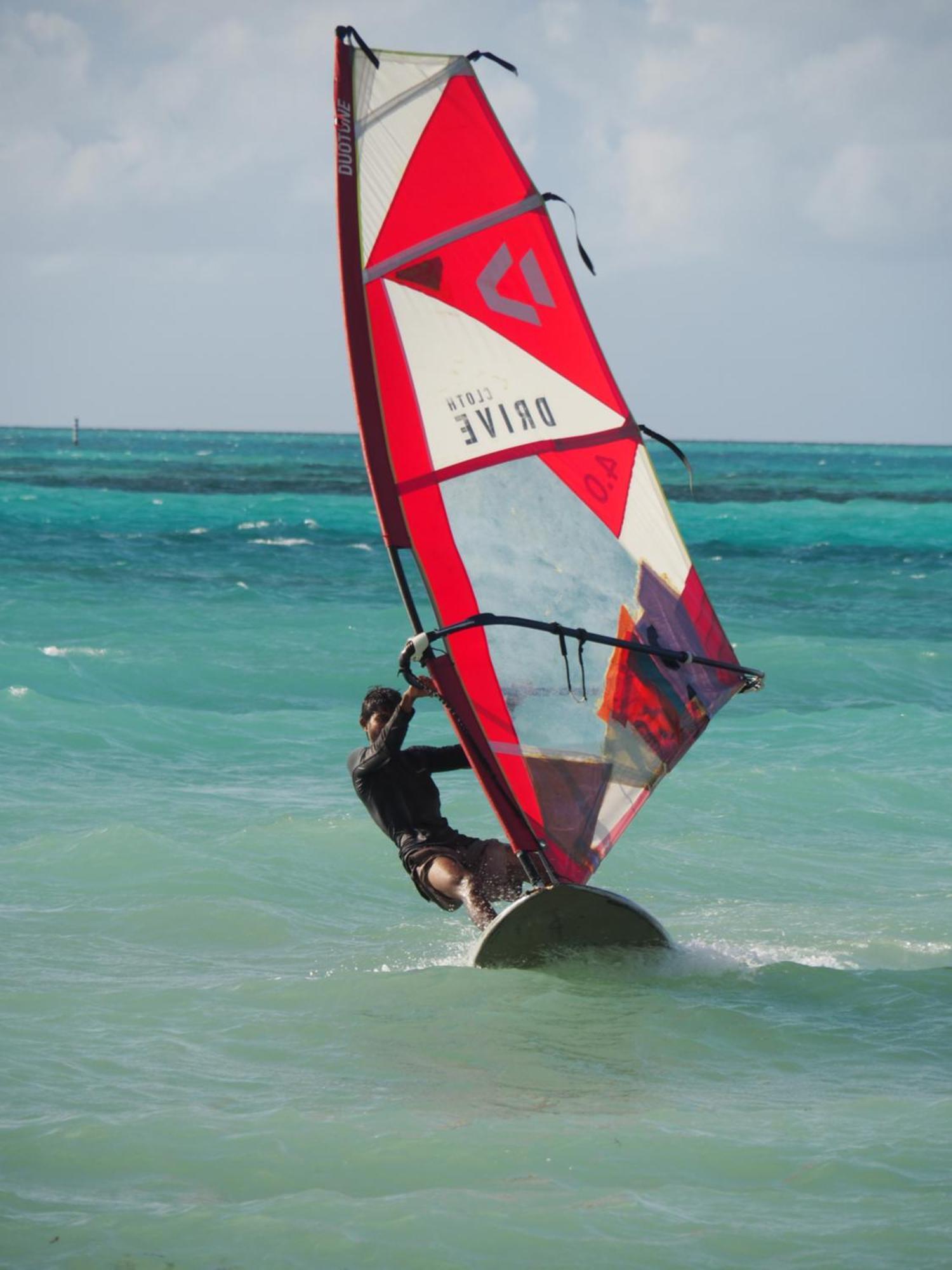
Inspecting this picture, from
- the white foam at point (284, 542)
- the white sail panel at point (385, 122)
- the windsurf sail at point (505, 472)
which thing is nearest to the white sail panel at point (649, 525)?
the windsurf sail at point (505, 472)

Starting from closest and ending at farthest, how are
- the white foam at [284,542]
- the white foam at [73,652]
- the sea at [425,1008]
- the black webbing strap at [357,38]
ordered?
1. the sea at [425,1008]
2. the black webbing strap at [357,38]
3. the white foam at [73,652]
4. the white foam at [284,542]

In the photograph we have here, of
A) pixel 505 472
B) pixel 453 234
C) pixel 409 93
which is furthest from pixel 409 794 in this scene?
pixel 409 93

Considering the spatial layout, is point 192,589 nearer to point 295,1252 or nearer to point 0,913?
point 0,913

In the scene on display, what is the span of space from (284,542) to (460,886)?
1032 inches

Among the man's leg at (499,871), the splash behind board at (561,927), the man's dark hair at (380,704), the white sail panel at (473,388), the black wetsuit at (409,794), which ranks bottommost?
the splash behind board at (561,927)

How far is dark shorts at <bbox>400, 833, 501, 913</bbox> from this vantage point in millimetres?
6035

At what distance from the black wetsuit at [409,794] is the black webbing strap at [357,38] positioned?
2506 mm

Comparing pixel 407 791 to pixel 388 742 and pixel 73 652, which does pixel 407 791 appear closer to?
Answer: pixel 388 742

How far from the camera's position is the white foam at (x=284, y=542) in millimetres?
30859

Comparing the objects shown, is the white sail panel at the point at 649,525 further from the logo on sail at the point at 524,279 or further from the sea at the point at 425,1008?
the sea at the point at 425,1008

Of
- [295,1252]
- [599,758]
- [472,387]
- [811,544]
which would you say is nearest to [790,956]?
[599,758]

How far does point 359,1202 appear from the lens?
416cm

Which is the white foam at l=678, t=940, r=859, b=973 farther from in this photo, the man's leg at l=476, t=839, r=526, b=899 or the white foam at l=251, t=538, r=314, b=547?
the white foam at l=251, t=538, r=314, b=547

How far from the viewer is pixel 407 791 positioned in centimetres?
616
